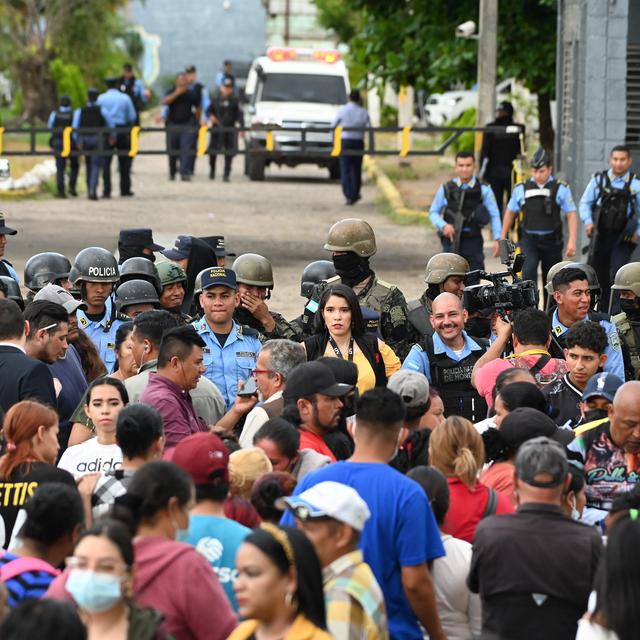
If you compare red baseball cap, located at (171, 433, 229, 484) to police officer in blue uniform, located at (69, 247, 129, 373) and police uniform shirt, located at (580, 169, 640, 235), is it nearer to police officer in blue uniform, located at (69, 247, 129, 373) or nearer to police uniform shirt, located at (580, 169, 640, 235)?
police officer in blue uniform, located at (69, 247, 129, 373)

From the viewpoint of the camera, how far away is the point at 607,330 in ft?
30.6

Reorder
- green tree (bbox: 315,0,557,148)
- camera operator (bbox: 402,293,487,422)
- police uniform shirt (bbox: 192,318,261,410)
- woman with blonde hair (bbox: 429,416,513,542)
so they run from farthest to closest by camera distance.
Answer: green tree (bbox: 315,0,557,148) < police uniform shirt (bbox: 192,318,261,410) < camera operator (bbox: 402,293,487,422) < woman with blonde hair (bbox: 429,416,513,542)

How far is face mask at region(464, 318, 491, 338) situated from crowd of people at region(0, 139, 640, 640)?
73 centimetres

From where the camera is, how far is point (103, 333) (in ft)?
32.2

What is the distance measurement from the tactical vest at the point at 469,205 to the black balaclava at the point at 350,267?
5.38 meters

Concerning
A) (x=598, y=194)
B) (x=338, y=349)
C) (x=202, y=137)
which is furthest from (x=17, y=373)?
(x=202, y=137)

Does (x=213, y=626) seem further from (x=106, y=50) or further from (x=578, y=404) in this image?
(x=106, y=50)

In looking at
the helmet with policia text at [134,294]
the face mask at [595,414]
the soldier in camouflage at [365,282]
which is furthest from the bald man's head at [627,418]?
the helmet with policia text at [134,294]

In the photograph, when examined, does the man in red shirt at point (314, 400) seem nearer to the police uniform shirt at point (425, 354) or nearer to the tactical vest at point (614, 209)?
the police uniform shirt at point (425, 354)

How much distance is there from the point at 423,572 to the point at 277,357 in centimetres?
247

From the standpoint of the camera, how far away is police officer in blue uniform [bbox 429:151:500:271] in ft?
50.7

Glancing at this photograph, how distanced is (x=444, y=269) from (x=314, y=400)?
3469 millimetres

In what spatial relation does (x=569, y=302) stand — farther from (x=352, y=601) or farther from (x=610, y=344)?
(x=352, y=601)

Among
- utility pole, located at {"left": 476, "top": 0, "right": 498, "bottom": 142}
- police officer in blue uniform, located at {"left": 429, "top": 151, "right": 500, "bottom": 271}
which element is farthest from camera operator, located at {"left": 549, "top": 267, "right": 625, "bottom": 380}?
utility pole, located at {"left": 476, "top": 0, "right": 498, "bottom": 142}
